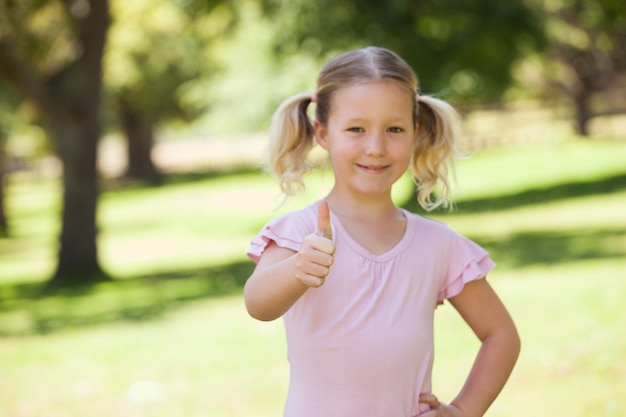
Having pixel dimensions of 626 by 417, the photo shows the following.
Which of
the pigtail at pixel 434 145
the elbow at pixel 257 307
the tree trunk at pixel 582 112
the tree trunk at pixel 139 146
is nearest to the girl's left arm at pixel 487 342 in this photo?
the pigtail at pixel 434 145

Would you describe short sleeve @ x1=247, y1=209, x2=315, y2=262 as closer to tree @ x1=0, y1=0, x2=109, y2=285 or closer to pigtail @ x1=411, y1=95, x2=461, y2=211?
pigtail @ x1=411, y1=95, x2=461, y2=211

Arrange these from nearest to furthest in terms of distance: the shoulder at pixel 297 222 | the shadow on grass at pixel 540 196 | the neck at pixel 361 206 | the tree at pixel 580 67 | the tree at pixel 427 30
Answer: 1. the shoulder at pixel 297 222
2. the neck at pixel 361 206
3. the tree at pixel 427 30
4. the shadow on grass at pixel 540 196
5. the tree at pixel 580 67

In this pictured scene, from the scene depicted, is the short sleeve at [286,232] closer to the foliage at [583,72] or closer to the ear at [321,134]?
the ear at [321,134]

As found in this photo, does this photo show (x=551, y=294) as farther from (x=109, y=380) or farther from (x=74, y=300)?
(x=74, y=300)

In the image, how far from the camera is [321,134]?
10.2 ft

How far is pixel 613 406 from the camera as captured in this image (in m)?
6.14

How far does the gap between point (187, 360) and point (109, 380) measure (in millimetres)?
828

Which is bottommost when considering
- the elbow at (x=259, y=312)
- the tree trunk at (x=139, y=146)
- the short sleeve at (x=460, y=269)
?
the tree trunk at (x=139, y=146)

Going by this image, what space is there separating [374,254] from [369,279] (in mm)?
77

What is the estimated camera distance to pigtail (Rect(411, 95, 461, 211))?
10.4ft

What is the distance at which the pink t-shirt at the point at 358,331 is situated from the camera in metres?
2.73

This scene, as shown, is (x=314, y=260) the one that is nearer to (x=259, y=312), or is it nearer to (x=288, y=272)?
(x=288, y=272)

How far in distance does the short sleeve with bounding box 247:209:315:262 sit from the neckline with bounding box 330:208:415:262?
0.24ft

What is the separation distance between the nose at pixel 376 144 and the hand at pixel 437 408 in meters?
0.63
